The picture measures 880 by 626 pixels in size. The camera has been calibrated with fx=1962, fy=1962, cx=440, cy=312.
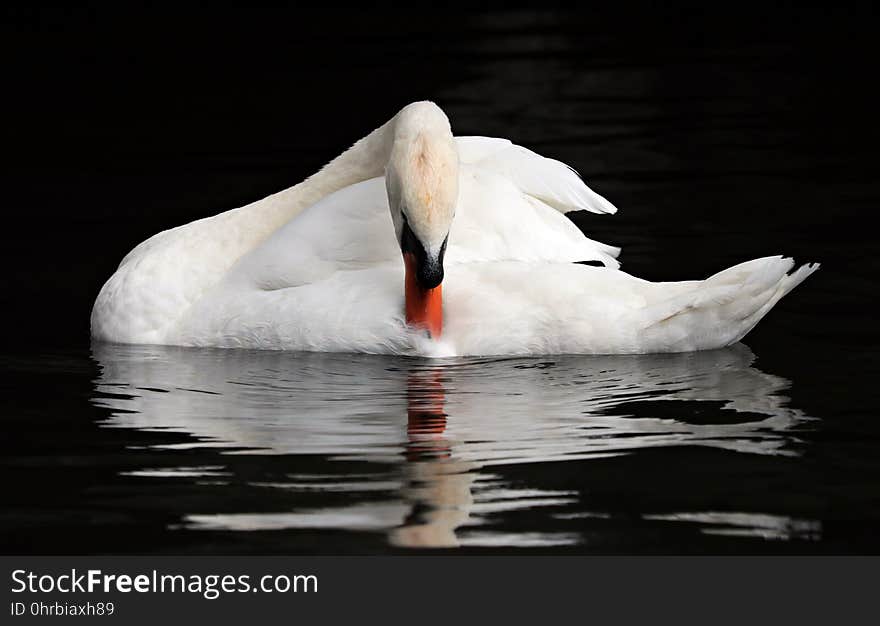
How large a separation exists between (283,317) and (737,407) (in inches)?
89.7

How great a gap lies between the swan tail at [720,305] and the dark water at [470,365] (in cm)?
11

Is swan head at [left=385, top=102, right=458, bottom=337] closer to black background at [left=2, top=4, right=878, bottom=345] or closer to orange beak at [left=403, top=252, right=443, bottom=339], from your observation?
orange beak at [left=403, top=252, right=443, bottom=339]

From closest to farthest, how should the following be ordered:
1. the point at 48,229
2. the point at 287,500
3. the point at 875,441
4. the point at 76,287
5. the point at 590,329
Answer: the point at 287,500, the point at 875,441, the point at 590,329, the point at 76,287, the point at 48,229

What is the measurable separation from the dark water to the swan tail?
0.11 meters

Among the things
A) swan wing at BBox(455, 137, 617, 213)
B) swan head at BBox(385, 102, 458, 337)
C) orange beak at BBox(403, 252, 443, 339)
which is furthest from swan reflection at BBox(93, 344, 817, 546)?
swan wing at BBox(455, 137, 617, 213)

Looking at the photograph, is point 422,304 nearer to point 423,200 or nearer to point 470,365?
point 470,365

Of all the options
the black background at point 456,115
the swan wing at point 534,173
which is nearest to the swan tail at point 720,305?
the black background at point 456,115

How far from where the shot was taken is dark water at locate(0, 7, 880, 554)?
6.43m

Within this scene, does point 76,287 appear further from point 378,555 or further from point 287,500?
point 378,555

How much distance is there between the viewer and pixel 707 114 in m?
15.9

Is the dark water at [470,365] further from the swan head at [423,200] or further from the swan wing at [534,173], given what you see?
the swan wing at [534,173]

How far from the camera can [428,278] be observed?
8.30 meters

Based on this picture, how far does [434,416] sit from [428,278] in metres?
0.74

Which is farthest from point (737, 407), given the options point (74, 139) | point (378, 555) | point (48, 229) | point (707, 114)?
point (74, 139)
